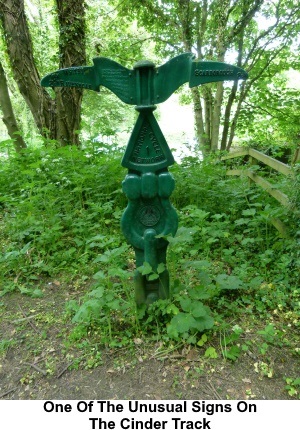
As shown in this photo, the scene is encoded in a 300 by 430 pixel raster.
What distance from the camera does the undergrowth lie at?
2041 millimetres

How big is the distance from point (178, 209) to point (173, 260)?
128 centimetres

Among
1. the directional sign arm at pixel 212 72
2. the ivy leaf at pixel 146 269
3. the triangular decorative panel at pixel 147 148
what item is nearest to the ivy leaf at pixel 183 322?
the ivy leaf at pixel 146 269

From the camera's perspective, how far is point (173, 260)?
249cm

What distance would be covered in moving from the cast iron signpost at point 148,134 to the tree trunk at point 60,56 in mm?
3098

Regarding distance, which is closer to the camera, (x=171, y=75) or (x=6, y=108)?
(x=171, y=75)

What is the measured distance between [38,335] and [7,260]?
3.32 ft

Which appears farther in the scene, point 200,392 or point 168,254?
point 168,254

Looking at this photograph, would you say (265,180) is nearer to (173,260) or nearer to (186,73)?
(173,260)

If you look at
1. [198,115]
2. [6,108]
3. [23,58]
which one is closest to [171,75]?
[23,58]

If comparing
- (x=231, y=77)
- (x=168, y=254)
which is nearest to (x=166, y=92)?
(x=231, y=77)

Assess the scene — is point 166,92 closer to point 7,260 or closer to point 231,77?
point 231,77

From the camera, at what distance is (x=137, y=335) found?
6.87 ft

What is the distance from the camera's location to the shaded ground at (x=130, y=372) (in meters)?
1.75

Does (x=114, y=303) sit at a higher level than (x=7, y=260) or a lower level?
higher
